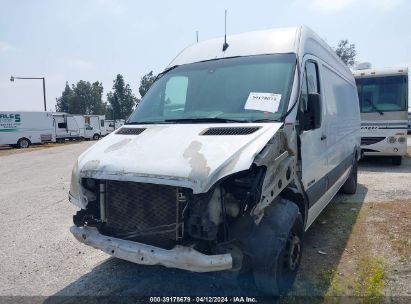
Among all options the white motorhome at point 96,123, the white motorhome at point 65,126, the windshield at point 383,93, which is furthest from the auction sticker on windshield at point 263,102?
the white motorhome at point 96,123

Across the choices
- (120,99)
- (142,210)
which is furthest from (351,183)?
(120,99)

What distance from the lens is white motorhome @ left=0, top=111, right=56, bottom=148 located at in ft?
92.2

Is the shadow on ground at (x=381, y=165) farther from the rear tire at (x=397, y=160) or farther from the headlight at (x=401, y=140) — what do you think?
the headlight at (x=401, y=140)

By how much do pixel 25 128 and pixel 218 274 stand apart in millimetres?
30665

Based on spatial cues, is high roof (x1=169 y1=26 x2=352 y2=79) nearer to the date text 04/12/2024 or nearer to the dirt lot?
the dirt lot

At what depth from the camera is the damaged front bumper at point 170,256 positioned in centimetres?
271

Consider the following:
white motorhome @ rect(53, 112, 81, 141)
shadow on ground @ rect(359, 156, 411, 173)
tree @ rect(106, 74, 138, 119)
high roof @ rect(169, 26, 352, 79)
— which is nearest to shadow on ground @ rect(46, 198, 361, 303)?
high roof @ rect(169, 26, 352, 79)

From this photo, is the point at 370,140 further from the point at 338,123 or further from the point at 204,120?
the point at 204,120

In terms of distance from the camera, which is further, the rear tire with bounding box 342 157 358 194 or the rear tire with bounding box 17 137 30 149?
the rear tire with bounding box 17 137 30 149

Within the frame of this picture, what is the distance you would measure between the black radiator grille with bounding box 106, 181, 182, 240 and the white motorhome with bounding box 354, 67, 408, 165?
391 inches

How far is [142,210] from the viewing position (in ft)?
10.1

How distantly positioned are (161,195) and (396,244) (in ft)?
11.5

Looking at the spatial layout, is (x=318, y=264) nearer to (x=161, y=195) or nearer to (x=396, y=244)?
(x=396, y=244)

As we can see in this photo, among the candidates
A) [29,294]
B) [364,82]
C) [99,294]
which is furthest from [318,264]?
[364,82]
